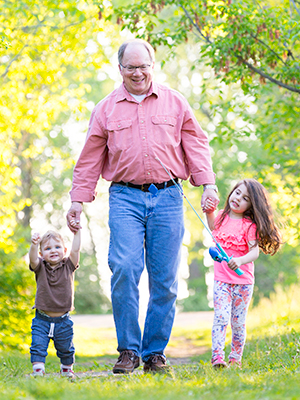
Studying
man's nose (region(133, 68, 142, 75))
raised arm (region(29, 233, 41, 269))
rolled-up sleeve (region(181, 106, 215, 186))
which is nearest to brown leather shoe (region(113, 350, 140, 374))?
raised arm (region(29, 233, 41, 269))

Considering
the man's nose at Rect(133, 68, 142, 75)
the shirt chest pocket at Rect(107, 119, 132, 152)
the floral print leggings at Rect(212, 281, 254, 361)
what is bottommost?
the floral print leggings at Rect(212, 281, 254, 361)

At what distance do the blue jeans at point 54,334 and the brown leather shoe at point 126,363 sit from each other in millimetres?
808

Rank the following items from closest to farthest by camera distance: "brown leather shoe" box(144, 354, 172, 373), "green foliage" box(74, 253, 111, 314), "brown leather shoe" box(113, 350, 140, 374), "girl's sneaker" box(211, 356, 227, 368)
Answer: "brown leather shoe" box(113, 350, 140, 374), "brown leather shoe" box(144, 354, 172, 373), "girl's sneaker" box(211, 356, 227, 368), "green foliage" box(74, 253, 111, 314)

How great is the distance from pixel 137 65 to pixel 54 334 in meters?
2.26

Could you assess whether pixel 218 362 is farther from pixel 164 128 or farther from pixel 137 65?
pixel 137 65

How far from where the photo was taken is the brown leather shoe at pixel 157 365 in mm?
4258

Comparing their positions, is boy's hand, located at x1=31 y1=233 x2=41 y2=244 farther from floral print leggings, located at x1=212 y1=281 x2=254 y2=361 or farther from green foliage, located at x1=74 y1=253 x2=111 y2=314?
green foliage, located at x1=74 y1=253 x2=111 y2=314

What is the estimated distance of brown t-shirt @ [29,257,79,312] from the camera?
15.9 ft

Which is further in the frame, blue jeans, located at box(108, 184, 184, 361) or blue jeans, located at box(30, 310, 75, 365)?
blue jeans, located at box(30, 310, 75, 365)

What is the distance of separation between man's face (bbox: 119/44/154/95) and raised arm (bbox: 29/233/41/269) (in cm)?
138

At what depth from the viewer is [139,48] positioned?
4.43 meters

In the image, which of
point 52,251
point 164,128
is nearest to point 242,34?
point 164,128

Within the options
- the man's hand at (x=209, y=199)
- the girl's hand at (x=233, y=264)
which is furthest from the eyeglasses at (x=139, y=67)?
the girl's hand at (x=233, y=264)

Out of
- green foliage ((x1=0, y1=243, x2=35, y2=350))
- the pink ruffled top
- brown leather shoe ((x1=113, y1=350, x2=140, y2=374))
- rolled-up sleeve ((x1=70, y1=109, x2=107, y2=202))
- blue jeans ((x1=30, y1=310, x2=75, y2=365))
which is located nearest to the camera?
brown leather shoe ((x1=113, y1=350, x2=140, y2=374))
